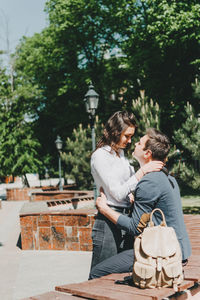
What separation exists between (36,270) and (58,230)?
152 cm

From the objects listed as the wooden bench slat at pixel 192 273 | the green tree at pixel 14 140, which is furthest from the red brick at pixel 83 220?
the green tree at pixel 14 140

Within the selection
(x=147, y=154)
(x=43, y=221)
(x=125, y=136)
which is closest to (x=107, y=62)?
(x=43, y=221)

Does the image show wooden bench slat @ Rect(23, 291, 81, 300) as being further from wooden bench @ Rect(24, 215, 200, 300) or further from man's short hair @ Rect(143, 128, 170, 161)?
man's short hair @ Rect(143, 128, 170, 161)

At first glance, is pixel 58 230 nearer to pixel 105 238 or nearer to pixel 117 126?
pixel 105 238

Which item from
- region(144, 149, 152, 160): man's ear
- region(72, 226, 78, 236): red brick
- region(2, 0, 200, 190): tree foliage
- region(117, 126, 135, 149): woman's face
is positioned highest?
region(2, 0, 200, 190): tree foliage

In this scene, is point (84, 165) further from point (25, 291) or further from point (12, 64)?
point (25, 291)

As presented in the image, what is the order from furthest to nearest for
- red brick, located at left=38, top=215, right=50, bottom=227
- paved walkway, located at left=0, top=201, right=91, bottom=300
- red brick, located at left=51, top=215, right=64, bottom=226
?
1. red brick, located at left=38, top=215, right=50, bottom=227
2. red brick, located at left=51, top=215, right=64, bottom=226
3. paved walkway, located at left=0, top=201, right=91, bottom=300

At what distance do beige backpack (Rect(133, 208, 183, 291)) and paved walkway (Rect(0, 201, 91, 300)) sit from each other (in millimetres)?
2916

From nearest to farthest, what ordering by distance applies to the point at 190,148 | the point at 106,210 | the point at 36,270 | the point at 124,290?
the point at 124,290 < the point at 106,210 < the point at 36,270 < the point at 190,148

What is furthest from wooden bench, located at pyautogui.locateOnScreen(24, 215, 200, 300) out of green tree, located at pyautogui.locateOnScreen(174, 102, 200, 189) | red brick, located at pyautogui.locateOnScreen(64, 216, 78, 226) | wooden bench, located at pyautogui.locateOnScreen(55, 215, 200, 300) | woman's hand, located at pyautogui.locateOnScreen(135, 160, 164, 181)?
green tree, located at pyautogui.locateOnScreen(174, 102, 200, 189)

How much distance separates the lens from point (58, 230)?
7.71m

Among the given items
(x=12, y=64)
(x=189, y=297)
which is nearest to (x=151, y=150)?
(x=189, y=297)

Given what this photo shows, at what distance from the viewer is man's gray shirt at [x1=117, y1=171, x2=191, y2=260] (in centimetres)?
262

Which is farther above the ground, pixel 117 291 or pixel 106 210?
pixel 106 210
